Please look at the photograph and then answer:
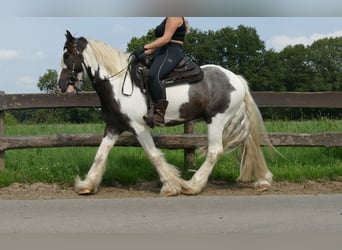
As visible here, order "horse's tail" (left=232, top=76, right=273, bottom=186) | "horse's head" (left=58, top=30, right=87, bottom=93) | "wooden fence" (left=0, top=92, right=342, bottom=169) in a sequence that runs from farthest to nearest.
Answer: "wooden fence" (left=0, top=92, right=342, bottom=169) < "horse's tail" (left=232, top=76, right=273, bottom=186) < "horse's head" (left=58, top=30, right=87, bottom=93)

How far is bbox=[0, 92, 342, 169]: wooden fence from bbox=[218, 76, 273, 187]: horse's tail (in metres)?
0.58

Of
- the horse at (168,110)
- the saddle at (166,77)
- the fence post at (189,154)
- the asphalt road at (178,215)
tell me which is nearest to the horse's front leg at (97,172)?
the horse at (168,110)

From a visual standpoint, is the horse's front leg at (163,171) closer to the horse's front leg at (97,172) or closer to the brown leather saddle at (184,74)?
the horse's front leg at (97,172)

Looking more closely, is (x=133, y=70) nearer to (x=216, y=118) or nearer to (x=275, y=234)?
(x=216, y=118)

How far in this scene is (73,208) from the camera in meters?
5.58

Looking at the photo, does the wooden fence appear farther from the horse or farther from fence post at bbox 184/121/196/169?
the horse

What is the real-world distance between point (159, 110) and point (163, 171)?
812 millimetres

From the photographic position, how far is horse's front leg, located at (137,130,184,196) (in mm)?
6383

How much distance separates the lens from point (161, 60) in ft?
21.1

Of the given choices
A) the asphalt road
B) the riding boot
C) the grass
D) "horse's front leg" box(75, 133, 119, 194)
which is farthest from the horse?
the grass

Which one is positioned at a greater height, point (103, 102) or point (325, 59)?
point (325, 59)

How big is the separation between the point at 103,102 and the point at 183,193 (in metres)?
1.64

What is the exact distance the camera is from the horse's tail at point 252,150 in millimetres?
6780

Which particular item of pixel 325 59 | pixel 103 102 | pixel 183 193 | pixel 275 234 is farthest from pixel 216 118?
pixel 325 59
